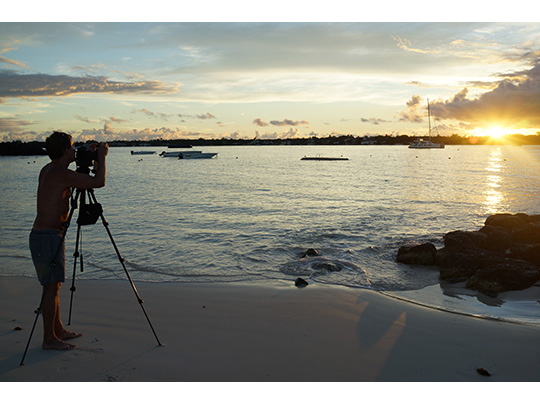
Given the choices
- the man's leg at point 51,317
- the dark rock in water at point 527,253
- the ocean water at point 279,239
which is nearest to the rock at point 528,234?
the dark rock in water at point 527,253

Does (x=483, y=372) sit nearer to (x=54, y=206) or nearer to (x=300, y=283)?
(x=300, y=283)

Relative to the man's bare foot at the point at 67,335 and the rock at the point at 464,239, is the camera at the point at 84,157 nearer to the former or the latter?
the man's bare foot at the point at 67,335

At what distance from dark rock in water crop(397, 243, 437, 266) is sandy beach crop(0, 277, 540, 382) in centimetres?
326

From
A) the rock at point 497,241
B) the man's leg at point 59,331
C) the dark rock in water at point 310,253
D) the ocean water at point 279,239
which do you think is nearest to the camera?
the man's leg at point 59,331

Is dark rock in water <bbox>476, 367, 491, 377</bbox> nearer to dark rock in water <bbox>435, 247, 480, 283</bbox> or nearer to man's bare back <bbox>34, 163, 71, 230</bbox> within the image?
dark rock in water <bbox>435, 247, 480, 283</bbox>

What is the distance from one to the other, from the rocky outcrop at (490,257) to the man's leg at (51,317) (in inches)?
325

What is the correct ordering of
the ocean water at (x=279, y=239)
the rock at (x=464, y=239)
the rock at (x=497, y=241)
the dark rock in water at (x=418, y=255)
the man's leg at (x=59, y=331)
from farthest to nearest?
the rock at (x=497, y=241) < the rock at (x=464, y=239) < the dark rock in water at (x=418, y=255) < the ocean water at (x=279, y=239) < the man's leg at (x=59, y=331)

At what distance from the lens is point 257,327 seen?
19.3 ft

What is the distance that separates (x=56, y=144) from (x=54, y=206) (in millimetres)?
759

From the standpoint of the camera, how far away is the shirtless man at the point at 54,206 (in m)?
4.48

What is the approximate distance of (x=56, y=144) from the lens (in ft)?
14.9

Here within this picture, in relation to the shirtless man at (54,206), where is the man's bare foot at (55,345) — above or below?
below

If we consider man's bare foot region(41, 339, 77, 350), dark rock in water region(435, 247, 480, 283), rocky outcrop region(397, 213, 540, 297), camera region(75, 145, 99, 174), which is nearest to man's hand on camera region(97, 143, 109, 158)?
camera region(75, 145, 99, 174)

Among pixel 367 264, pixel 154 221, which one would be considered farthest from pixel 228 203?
pixel 367 264
